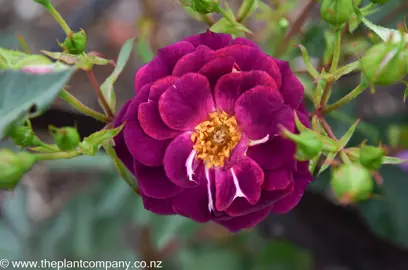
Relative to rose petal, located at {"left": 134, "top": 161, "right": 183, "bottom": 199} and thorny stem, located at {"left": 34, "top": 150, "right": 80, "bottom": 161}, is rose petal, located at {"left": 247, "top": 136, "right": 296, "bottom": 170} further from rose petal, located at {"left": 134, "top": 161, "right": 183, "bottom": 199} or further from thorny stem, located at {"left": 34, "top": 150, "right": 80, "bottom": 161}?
thorny stem, located at {"left": 34, "top": 150, "right": 80, "bottom": 161}

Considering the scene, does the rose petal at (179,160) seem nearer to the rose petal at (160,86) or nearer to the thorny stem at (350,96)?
the rose petal at (160,86)

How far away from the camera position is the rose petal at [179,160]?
579mm

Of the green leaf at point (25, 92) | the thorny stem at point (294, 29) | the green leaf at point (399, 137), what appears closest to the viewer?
the green leaf at point (25, 92)

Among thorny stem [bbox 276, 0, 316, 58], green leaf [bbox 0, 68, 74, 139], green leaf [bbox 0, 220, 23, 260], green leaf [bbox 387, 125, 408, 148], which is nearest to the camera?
green leaf [bbox 0, 68, 74, 139]

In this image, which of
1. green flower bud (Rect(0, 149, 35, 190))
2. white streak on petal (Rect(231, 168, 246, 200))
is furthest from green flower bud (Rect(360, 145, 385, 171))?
green flower bud (Rect(0, 149, 35, 190))

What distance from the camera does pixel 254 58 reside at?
1.85ft

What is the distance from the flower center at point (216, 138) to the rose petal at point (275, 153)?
34 mm

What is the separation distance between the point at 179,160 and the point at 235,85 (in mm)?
106

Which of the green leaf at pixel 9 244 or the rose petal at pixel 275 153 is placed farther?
the green leaf at pixel 9 244

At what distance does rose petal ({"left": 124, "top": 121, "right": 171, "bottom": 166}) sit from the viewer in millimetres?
566

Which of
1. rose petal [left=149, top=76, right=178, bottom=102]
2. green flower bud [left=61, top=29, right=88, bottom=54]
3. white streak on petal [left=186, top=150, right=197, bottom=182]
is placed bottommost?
white streak on petal [left=186, top=150, right=197, bottom=182]

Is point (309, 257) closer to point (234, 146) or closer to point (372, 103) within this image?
point (372, 103)

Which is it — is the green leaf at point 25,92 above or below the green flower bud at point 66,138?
above

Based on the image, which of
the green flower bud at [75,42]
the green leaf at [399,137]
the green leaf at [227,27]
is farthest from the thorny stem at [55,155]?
the green leaf at [399,137]
